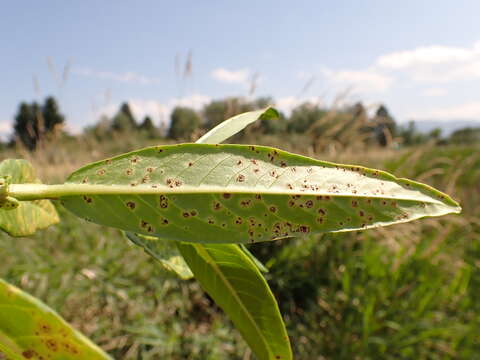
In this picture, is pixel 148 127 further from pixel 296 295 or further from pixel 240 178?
pixel 240 178

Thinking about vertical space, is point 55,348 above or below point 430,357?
above

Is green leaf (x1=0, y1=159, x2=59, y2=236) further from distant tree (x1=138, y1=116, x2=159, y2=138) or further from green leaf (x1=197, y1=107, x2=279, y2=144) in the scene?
distant tree (x1=138, y1=116, x2=159, y2=138)

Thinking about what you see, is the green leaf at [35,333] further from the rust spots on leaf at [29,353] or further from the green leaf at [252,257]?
the green leaf at [252,257]

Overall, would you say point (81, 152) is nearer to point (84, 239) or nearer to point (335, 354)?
point (84, 239)

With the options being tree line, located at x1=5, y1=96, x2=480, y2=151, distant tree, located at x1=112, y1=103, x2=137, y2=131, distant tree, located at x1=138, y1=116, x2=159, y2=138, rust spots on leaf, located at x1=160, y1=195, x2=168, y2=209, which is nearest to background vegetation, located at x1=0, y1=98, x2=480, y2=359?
tree line, located at x1=5, y1=96, x2=480, y2=151

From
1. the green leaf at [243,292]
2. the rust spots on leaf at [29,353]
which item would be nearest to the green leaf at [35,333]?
the rust spots on leaf at [29,353]

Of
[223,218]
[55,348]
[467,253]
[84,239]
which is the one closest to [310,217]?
[223,218]
